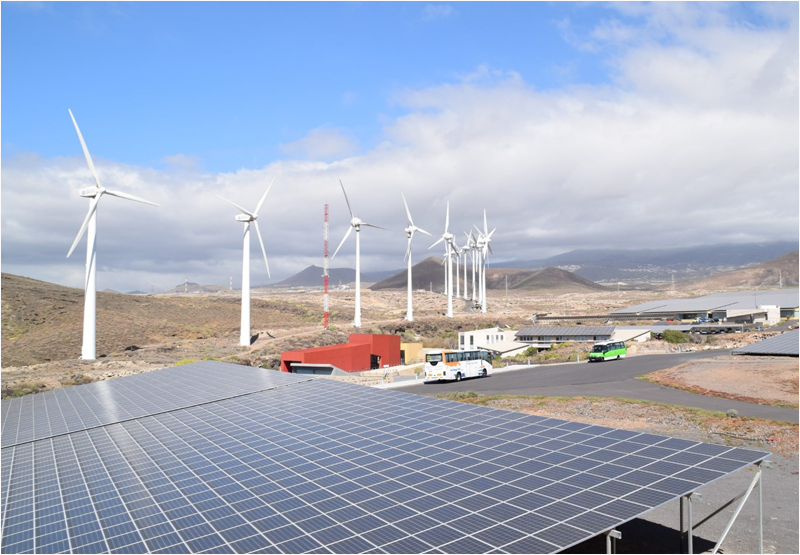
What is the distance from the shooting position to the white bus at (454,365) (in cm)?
6128

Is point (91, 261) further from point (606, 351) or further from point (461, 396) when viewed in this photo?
point (606, 351)

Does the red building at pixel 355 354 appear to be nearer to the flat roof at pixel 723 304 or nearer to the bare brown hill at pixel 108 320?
the bare brown hill at pixel 108 320

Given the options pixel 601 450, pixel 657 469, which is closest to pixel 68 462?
pixel 601 450

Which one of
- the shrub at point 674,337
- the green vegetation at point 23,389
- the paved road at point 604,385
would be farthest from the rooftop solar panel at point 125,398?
the shrub at point 674,337

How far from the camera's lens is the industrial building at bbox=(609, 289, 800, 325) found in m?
120

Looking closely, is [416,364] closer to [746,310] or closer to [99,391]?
[99,391]

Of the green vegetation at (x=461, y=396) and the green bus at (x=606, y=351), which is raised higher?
the green bus at (x=606, y=351)

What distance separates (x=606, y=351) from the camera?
7581 cm

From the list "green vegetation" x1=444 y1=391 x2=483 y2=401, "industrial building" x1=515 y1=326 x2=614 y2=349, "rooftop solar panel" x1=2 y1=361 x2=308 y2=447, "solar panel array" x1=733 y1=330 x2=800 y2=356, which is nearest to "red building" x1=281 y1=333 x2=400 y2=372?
"green vegetation" x1=444 y1=391 x2=483 y2=401

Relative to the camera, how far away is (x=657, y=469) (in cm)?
1434

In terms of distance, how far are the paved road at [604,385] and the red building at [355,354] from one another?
1099 cm

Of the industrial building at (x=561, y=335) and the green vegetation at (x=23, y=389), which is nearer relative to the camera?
the green vegetation at (x=23, y=389)

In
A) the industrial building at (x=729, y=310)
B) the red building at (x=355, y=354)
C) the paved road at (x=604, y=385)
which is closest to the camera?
the paved road at (x=604, y=385)

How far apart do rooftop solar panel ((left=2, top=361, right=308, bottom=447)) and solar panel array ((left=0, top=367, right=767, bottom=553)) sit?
4.69 m
